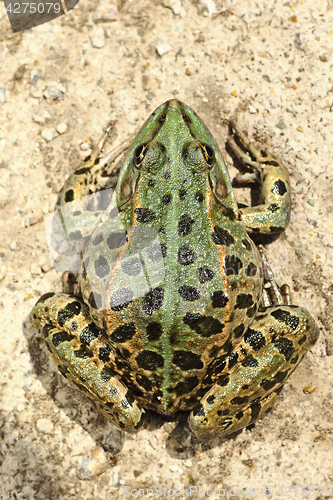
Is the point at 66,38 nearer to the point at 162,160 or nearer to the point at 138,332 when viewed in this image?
the point at 162,160

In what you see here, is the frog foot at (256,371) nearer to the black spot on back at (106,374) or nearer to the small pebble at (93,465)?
the black spot on back at (106,374)

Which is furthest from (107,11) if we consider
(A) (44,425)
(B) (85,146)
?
(A) (44,425)

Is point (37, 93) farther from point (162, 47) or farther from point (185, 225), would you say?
point (185, 225)

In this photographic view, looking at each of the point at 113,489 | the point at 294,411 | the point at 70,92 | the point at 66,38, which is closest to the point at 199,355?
the point at 294,411

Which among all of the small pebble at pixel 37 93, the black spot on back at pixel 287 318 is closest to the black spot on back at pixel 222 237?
the black spot on back at pixel 287 318

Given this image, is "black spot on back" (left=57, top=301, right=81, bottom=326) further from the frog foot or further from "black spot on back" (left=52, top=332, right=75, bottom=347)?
the frog foot

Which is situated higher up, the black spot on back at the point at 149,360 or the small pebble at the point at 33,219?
the small pebble at the point at 33,219
